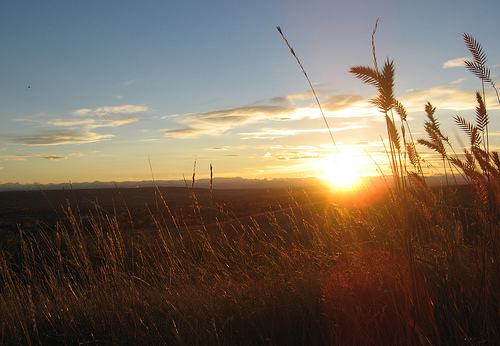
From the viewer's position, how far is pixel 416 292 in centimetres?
162

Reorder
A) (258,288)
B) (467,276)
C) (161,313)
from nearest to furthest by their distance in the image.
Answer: (467,276) < (161,313) < (258,288)

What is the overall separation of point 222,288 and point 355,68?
2.32 metres

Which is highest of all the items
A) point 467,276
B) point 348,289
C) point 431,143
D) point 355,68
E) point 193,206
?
point 355,68

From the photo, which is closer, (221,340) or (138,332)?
(221,340)

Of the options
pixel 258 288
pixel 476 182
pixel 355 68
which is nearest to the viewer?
pixel 355 68

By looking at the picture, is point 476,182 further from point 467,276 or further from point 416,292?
point 416,292

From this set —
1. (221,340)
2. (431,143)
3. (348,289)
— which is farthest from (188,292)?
(431,143)

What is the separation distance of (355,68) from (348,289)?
1.68 m

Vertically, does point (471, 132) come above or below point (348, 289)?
above

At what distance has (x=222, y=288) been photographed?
319 cm

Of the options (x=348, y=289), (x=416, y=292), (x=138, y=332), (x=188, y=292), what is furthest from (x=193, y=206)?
(x=416, y=292)

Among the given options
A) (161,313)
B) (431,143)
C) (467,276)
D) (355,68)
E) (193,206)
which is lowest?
(161,313)

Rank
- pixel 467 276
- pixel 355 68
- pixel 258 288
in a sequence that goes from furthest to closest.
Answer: pixel 258 288 < pixel 467 276 < pixel 355 68

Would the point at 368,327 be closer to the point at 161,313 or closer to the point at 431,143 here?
the point at 431,143
